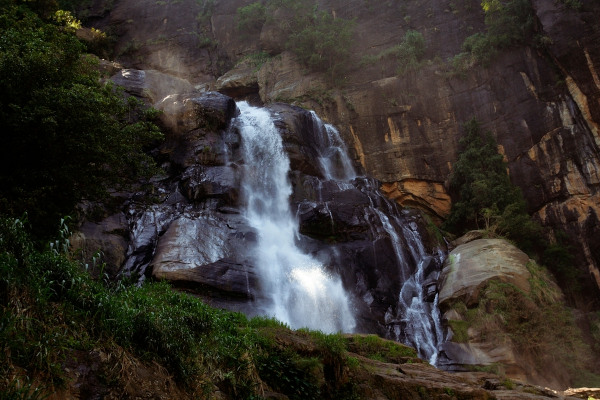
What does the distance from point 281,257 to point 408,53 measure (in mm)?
18933

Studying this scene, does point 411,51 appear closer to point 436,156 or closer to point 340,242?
point 436,156

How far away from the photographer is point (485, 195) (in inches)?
897

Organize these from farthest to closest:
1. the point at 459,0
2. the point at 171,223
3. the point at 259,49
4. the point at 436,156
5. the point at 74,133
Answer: the point at 259,49
the point at 459,0
the point at 436,156
the point at 171,223
the point at 74,133

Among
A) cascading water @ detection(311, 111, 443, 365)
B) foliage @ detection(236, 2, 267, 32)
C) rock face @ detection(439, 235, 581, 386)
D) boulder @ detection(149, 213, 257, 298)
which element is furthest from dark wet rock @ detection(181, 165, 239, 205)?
foliage @ detection(236, 2, 267, 32)

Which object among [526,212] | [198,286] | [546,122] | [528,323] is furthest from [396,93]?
[198,286]

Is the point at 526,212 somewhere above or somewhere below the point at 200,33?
below

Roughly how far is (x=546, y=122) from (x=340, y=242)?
13.7 metres

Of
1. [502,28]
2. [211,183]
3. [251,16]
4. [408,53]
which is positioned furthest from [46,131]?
[251,16]

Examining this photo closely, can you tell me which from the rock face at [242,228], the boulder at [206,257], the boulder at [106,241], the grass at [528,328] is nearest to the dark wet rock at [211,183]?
the rock face at [242,228]

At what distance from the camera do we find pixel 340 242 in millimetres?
18297

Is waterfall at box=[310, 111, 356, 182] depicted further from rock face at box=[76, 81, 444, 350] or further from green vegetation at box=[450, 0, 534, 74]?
green vegetation at box=[450, 0, 534, 74]

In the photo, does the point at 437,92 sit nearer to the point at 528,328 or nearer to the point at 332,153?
the point at 332,153

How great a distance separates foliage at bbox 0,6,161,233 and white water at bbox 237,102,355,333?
658 cm

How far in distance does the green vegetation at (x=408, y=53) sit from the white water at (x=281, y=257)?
11.2 m
